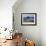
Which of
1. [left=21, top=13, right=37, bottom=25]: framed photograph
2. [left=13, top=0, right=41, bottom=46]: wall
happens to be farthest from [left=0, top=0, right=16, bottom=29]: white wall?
[left=21, top=13, right=37, bottom=25]: framed photograph

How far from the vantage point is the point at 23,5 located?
5578mm

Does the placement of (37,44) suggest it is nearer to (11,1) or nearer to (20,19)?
(20,19)

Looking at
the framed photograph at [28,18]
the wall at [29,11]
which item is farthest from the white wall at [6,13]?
the framed photograph at [28,18]

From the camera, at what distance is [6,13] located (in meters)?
4.49

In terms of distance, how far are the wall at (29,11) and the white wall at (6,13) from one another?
3.37 ft

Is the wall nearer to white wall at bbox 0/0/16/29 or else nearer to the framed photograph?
the framed photograph

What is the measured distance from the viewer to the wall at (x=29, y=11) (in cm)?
555

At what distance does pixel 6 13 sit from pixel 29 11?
1.40m

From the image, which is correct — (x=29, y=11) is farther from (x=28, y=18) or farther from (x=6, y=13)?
(x=6, y=13)

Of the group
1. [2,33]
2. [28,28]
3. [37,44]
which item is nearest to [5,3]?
[2,33]

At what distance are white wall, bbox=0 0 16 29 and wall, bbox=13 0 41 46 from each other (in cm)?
103

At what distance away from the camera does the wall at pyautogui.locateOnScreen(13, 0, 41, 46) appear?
5.55 metres

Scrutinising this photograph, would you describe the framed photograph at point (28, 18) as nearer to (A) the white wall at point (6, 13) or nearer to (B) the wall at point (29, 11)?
(B) the wall at point (29, 11)

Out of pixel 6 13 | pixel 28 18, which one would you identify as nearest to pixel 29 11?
pixel 28 18
